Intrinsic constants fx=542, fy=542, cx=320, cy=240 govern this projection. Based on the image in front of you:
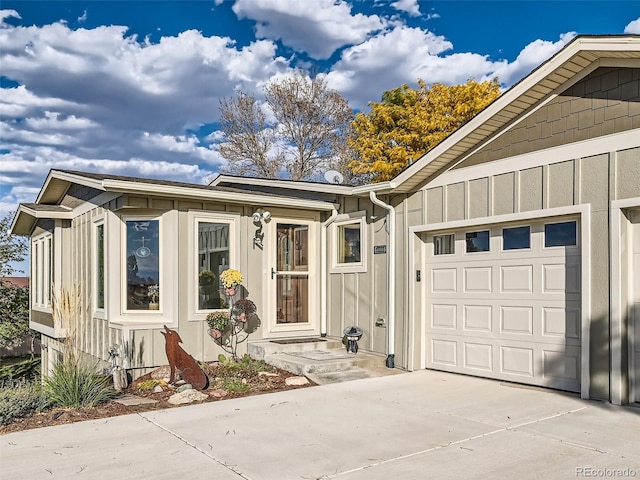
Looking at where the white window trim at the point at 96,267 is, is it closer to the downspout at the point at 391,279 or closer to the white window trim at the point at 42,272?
the white window trim at the point at 42,272

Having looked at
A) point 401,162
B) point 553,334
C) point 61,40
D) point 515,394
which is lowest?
point 515,394

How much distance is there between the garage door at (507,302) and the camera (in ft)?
20.0

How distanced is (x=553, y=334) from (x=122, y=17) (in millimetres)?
9470

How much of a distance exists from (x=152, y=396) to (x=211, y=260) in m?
2.38

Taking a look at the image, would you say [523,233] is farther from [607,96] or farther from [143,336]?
[143,336]

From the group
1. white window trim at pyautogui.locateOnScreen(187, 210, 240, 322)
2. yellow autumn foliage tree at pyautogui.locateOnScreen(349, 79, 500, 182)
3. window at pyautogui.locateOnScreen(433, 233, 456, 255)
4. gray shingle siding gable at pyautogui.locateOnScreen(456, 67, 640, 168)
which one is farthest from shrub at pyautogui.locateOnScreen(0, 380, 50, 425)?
yellow autumn foliage tree at pyautogui.locateOnScreen(349, 79, 500, 182)

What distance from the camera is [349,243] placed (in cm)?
898

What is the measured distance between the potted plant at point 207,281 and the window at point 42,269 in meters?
4.42

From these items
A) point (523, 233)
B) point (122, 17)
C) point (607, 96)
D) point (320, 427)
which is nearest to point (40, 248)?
point (122, 17)

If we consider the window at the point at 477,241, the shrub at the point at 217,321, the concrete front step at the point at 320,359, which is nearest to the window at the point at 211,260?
the shrub at the point at 217,321

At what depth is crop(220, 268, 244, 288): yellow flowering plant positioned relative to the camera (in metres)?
8.00

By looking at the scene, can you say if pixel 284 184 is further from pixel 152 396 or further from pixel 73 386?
pixel 73 386

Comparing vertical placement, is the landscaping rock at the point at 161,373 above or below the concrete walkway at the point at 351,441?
below

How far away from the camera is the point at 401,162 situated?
18781 mm
